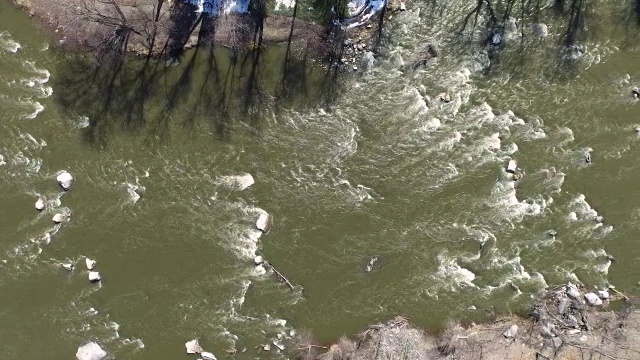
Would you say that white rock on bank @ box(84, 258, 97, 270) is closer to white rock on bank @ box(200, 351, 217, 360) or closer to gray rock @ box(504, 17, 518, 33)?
white rock on bank @ box(200, 351, 217, 360)

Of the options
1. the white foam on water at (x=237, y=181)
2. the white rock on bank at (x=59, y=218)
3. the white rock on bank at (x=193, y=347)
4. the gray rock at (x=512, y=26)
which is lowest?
the white rock on bank at (x=193, y=347)

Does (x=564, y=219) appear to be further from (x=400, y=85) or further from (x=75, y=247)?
(x=75, y=247)

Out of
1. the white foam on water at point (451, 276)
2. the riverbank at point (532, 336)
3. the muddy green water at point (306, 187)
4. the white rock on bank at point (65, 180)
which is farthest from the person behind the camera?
the white rock on bank at point (65, 180)

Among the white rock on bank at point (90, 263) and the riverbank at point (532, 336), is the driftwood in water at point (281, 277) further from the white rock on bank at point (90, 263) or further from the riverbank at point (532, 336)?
the white rock on bank at point (90, 263)

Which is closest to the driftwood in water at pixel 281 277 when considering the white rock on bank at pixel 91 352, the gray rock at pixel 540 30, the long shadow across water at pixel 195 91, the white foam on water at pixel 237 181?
the white foam on water at pixel 237 181

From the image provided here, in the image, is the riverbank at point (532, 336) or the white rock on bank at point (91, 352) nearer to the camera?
the riverbank at point (532, 336)

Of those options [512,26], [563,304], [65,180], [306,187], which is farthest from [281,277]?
[512,26]

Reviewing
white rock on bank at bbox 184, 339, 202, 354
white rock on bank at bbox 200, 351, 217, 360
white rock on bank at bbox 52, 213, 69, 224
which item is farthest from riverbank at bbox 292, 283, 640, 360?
white rock on bank at bbox 52, 213, 69, 224

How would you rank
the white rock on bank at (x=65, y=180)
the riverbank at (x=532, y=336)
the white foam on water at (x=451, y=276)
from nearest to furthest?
1. the riverbank at (x=532, y=336)
2. the white foam on water at (x=451, y=276)
3. the white rock on bank at (x=65, y=180)
